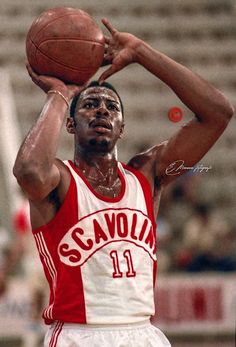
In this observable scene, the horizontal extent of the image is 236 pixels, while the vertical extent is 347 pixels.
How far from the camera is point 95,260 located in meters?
4.39

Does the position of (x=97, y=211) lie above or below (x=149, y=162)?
below

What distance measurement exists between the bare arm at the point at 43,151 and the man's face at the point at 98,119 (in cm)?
30

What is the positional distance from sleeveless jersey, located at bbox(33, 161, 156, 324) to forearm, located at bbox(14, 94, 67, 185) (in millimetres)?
372

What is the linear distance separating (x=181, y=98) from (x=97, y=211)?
762 mm

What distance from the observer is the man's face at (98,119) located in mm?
4578

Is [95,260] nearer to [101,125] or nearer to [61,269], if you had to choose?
[61,269]

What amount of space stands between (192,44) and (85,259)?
940 centimetres

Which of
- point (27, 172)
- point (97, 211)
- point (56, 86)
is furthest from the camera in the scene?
point (97, 211)

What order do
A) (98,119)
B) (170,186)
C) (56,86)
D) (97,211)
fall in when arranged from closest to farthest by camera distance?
(56,86)
(97,211)
(98,119)
(170,186)

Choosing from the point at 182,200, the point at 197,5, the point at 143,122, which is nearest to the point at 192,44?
the point at 197,5

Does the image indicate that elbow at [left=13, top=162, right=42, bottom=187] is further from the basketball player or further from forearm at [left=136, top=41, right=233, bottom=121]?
forearm at [left=136, top=41, right=233, bottom=121]

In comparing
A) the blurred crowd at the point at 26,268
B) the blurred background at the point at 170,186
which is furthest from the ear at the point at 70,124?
the blurred crowd at the point at 26,268

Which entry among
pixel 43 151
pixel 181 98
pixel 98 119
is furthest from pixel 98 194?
pixel 181 98

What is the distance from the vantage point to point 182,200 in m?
10.6
